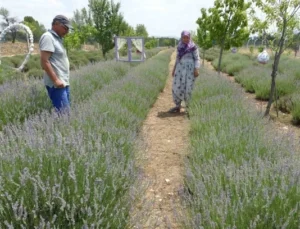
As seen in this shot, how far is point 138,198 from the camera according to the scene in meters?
2.09

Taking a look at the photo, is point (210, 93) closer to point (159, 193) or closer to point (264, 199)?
point (159, 193)

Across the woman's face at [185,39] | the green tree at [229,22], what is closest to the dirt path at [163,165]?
the woman's face at [185,39]

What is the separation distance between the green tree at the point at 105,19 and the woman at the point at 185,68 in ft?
38.7

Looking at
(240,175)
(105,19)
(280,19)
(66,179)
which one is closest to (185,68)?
(280,19)

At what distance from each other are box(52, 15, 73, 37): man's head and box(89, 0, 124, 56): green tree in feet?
43.1

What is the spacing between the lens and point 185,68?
5402mm

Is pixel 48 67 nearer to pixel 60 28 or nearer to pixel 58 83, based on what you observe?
pixel 58 83

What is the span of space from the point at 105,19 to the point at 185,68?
1216cm

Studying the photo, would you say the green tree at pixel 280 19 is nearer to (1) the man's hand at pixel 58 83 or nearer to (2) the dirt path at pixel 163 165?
(2) the dirt path at pixel 163 165

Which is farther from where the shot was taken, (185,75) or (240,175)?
(185,75)

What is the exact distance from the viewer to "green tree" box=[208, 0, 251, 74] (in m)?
9.91

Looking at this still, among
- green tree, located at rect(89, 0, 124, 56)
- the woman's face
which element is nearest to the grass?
the woman's face

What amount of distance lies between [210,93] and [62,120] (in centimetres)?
363

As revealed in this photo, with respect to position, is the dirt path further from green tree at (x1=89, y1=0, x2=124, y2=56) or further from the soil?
green tree at (x1=89, y1=0, x2=124, y2=56)
